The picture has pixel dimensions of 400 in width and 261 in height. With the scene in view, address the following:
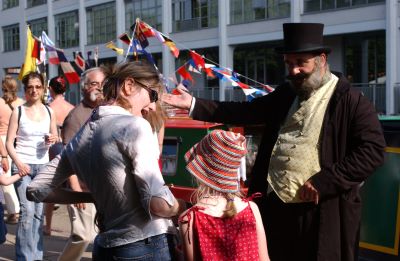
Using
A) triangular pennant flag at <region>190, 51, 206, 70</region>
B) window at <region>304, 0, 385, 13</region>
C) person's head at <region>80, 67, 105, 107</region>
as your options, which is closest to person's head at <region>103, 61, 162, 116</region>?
person's head at <region>80, 67, 105, 107</region>

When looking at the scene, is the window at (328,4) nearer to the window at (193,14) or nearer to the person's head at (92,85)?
the window at (193,14)

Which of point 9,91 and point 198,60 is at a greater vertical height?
point 198,60

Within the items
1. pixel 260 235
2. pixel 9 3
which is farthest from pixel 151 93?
pixel 9 3

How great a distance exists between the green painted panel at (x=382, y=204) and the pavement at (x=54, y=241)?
116 inches

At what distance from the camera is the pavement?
637 cm

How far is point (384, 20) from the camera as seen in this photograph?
2458 centimetres

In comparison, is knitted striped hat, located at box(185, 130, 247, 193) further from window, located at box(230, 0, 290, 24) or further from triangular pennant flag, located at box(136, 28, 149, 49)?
window, located at box(230, 0, 290, 24)

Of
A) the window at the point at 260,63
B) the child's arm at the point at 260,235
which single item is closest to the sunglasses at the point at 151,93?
the child's arm at the point at 260,235

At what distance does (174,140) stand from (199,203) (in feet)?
12.1

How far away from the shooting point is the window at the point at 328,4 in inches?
1010

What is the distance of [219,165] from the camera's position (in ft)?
8.88

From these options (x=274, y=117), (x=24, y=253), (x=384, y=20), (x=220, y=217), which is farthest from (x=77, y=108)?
(x=384, y=20)

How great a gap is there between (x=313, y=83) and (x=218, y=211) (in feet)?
3.80

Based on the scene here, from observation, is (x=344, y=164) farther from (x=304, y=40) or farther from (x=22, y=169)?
(x=22, y=169)
